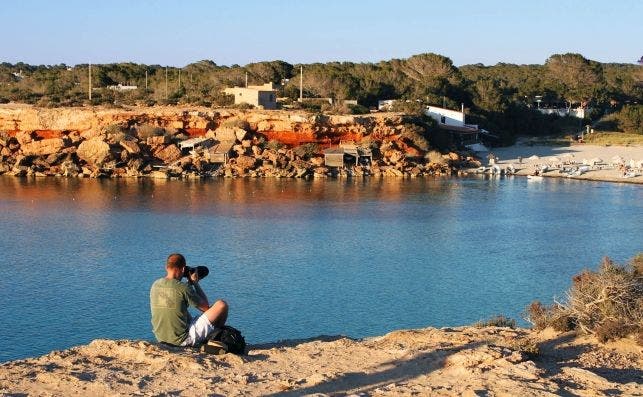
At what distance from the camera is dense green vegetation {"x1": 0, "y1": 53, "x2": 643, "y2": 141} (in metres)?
Result: 59.0

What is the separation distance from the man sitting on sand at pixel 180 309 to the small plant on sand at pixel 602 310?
461 cm

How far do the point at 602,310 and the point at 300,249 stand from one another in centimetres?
1480

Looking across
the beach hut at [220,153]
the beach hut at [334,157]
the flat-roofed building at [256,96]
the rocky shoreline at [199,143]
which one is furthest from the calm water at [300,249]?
the flat-roofed building at [256,96]

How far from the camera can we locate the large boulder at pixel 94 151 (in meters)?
46.7

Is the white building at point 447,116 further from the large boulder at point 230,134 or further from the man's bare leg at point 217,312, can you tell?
the man's bare leg at point 217,312

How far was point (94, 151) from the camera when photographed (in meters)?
47.3

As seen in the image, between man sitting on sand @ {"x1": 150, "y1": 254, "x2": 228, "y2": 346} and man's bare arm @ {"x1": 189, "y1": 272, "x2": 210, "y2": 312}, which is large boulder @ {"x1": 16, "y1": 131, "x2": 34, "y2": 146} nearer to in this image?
man sitting on sand @ {"x1": 150, "y1": 254, "x2": 228, "y2": 346}

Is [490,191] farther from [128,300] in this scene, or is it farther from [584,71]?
[584,71]

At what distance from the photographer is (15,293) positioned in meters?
18.0

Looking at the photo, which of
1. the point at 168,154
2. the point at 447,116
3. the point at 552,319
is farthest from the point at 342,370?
the point at 447,116

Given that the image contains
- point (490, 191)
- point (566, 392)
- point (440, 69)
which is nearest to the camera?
point (566, 392)

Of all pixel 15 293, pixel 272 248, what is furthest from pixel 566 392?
pixel 272 248

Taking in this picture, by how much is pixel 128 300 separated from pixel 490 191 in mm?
26888

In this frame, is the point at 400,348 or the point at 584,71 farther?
the point at 584,71
